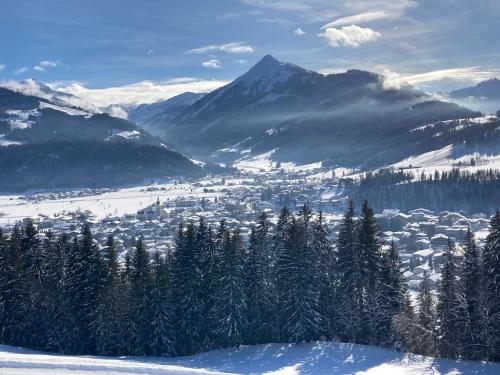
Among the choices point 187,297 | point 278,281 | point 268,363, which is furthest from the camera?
point 278,281

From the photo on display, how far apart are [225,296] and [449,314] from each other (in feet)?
58.5

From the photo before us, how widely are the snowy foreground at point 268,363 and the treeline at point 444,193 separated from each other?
143 m

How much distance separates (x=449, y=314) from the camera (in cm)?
3847

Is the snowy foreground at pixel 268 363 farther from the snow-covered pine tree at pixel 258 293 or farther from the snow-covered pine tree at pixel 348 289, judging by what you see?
the snow-covered pine tree at pixel 348 289

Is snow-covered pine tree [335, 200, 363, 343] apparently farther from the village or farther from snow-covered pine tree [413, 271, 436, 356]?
the village

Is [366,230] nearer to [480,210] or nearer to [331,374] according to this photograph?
[331,374]

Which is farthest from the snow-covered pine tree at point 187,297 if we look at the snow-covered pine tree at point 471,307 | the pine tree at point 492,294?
the pine tree at point 492,294

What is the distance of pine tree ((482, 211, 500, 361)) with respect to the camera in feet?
118

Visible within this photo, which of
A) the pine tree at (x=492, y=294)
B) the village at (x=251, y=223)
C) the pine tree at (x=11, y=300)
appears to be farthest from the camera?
the village at (x=251, y=223)

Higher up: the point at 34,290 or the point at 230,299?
the point at 34,290

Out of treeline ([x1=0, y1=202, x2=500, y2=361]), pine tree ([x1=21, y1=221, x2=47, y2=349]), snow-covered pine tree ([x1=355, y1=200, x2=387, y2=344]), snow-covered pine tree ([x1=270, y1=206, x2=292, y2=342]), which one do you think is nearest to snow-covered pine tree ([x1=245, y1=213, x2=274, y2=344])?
treeline ([x1=0, y1=202, x2=500, y2=361])

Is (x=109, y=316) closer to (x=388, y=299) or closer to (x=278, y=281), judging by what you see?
(x=278, y=281)

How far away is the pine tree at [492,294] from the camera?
35906 millimetres

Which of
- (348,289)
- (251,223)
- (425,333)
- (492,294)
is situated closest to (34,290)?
(348,289)
